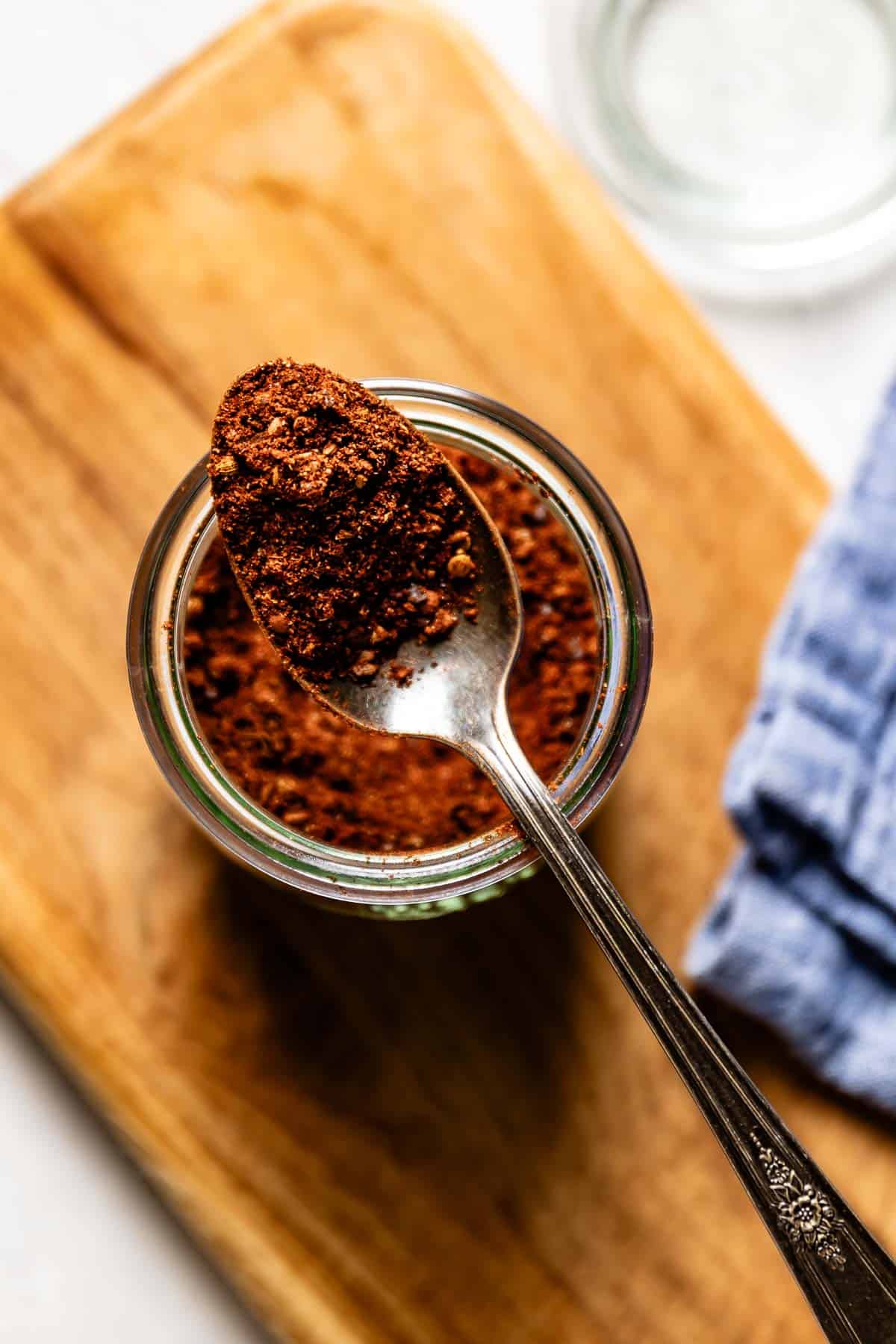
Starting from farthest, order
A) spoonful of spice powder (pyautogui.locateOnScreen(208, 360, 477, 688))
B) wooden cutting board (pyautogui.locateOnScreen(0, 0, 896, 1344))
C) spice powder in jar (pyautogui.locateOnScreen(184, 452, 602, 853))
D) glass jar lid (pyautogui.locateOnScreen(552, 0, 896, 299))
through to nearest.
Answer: glass jar lid (pyautogui.locateOnScreen(552, 0, 896, 299))
wooden cutting board (pyautogui.locateOnScreen(0, 0, 896, 1344))
spice powder in jar (pyautogui.locateOnScreen(184, 452, 602, 853))
spoonful of spice powder (pyautogui.locateOnScreen(208, 360, 477, 688))

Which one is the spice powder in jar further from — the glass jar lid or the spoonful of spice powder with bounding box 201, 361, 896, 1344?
the glass jar lid

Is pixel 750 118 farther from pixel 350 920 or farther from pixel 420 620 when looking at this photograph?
pixel 350 920

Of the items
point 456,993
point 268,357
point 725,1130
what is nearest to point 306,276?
point 268,357

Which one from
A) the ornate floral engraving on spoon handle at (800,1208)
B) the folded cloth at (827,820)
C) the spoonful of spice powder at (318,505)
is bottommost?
the ornate floral engraving on spoon handle at (800,1208)

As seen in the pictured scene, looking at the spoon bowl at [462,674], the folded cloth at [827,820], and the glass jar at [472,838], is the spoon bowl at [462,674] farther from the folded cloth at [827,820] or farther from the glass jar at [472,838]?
the folded cloth at [827,820]

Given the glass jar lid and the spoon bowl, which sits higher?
the glass jar lid

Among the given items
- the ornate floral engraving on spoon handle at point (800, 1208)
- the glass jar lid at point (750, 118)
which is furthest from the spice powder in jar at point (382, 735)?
the glass jar lid at point (750, 118)

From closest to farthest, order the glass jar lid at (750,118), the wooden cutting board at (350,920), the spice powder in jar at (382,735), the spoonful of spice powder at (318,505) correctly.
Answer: the spoonful of spice powder at (318,505) < the spice powder in jar at (382,735) < the wooden cutting board at (350,920) < the glass jar lid at (750,118)

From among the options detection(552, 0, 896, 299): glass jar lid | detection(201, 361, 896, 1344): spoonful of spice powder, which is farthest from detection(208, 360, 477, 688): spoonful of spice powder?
detection(552, 0, 896, 299): glass jar lid
